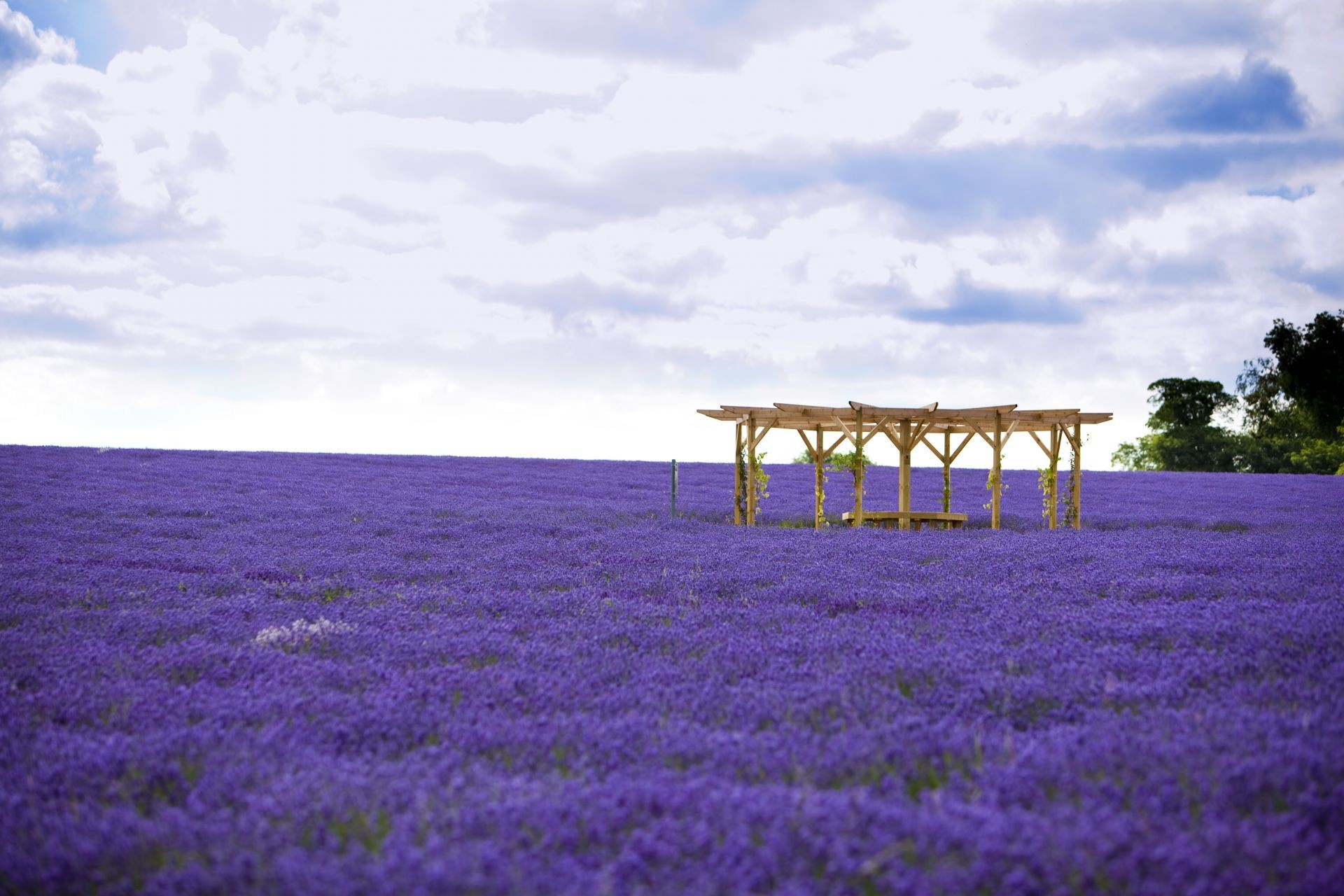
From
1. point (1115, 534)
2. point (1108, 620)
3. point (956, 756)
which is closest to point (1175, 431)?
point (1115, 534)

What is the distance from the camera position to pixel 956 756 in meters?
3.79

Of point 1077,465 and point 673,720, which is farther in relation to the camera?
point 1077,465

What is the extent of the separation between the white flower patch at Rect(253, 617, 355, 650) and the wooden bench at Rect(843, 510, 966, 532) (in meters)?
11.7

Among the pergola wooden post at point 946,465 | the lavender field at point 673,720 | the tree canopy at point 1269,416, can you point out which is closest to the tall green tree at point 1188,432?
the tree canopy at point 1269,416

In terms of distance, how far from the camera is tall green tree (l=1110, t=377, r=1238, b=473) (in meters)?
45.3

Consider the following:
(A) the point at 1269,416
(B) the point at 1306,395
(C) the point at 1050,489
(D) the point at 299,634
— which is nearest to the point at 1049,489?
(C) the point at 1050,489

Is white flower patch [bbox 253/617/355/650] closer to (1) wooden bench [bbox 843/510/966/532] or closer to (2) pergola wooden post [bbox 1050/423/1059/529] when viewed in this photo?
(1) wooden bench [bbox 843/510/966/532]

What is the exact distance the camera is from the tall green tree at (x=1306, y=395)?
3897 cm

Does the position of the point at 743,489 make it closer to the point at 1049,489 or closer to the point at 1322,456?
the point at 1049,489

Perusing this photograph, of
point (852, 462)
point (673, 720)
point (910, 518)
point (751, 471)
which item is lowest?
point (673, 720)

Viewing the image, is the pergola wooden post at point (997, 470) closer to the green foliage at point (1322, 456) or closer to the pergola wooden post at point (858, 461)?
the pergola wooden post at point (858, 461)

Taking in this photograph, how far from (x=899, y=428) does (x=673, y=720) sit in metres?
14.2

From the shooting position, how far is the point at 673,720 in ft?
13.9

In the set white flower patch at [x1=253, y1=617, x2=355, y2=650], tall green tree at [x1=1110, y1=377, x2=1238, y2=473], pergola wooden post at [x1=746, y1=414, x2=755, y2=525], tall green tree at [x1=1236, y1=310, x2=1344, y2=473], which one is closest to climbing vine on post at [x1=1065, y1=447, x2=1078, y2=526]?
pergola wooden post at [x1=746, y1=414, x2=755, y2=525]
